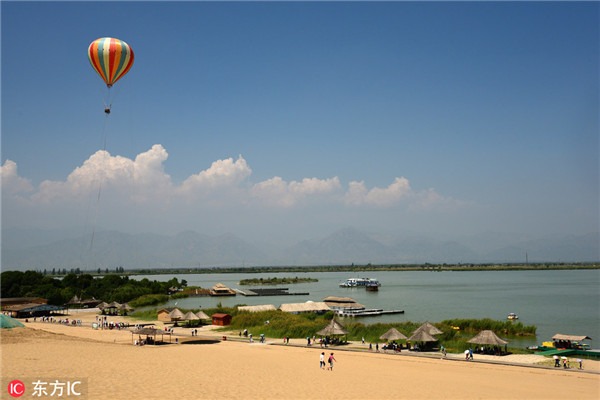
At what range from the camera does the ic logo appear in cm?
1708

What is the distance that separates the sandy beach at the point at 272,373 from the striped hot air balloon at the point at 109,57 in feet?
60.1

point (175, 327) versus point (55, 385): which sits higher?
point (55, 385)

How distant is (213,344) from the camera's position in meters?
36.4

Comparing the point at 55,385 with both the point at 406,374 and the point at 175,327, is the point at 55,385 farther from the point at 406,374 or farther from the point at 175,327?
the point at 175,327

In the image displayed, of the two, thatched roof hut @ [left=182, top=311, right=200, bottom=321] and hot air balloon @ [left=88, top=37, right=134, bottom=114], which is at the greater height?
hot air balloon @ [left=88, top=37, right=134, bottom=114]

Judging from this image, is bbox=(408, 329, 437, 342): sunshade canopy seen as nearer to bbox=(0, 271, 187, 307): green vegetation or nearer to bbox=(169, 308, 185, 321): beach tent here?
bbox=(169, 308, 185, 321): beach tent

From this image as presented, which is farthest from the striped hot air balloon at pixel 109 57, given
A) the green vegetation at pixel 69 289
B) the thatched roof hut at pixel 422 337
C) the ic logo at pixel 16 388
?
the green vegetation at pixel 69 289

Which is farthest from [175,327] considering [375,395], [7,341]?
[375,395]

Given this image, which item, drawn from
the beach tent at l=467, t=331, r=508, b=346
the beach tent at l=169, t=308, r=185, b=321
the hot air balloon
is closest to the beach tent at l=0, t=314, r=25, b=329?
the beach tent at l=169, t=308, r=185, b=321

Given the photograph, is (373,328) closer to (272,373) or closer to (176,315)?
(272,373)

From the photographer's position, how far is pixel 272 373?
80.3ft

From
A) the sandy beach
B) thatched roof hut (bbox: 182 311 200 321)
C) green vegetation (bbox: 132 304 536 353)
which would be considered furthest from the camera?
thatched roof hut (bbox: 182 311 200 321)

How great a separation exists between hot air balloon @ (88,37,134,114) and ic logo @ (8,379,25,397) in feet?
60.2

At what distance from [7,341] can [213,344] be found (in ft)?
45.6
